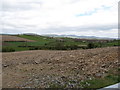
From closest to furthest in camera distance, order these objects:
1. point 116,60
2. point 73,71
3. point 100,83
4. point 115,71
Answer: point 100,83, point 115,71, point 73,71, point 116,60

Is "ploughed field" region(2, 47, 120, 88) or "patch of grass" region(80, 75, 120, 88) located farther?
"ploughed field" region(2, 47, 120, 88)

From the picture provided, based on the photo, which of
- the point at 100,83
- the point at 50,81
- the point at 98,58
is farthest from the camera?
the point at 98,58

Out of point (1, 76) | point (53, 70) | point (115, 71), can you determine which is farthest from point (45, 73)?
point (115, 71)

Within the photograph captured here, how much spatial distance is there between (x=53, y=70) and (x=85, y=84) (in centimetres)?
260

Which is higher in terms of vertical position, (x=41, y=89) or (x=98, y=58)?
(x=98, y=58)

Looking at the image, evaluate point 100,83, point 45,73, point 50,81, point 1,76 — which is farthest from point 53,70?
point 100,83

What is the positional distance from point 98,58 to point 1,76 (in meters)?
4.87

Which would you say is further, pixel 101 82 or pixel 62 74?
pixel 62 74

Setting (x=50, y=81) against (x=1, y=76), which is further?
(x=1, y=76)

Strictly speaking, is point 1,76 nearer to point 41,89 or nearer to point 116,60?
point 41,89

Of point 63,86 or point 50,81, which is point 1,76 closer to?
point 50,81

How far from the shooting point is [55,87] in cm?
594

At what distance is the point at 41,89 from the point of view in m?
5.94

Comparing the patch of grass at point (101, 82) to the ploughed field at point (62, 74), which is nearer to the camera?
the patch of grass at point (101, 82)
